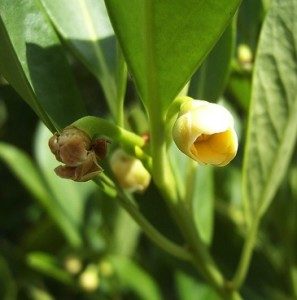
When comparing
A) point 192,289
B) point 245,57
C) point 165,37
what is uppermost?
point 165,37

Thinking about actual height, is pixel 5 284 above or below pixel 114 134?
below

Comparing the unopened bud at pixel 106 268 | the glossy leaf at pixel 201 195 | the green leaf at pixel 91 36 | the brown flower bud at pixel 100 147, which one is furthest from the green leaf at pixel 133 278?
the brown flower bud at pixel 100 147

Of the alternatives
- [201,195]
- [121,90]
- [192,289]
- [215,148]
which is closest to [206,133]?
[215,148]

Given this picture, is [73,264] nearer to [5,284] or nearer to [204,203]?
[5,284]

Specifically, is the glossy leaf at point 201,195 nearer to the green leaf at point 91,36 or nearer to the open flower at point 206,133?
the green leaf at point 91,36

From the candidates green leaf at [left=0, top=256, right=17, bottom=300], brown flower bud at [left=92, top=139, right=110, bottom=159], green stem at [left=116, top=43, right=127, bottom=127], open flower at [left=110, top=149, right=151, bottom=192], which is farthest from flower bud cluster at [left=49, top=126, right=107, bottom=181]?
green leaf at [left=0, top=256, right=17, bottom=300]

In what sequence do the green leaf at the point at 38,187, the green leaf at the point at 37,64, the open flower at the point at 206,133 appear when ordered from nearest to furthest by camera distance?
1. the open flower at the point at 206,133
2. the green leaf at the point at 37,64
3. the green leaf at the point at 38,187
